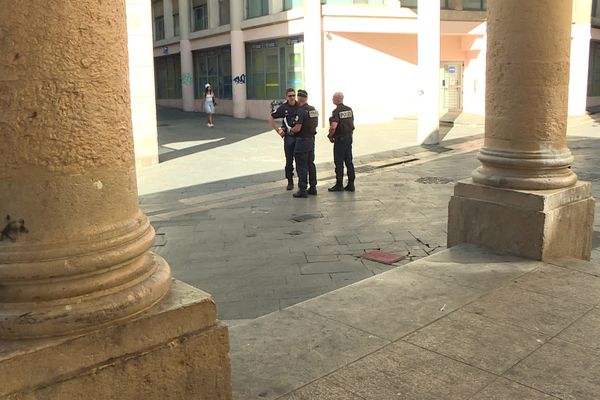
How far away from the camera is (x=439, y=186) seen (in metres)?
10.9

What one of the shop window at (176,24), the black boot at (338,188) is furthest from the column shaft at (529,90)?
the shop window at (176,24)

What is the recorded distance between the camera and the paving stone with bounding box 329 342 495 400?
3.05 metres

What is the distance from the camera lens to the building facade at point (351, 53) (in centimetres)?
2227

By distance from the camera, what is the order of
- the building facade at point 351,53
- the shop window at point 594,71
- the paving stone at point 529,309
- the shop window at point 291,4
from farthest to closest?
the shop window at point 594,71
the shop window at point 291,4
the building facade at point 351,53
the paving stone at point 529,309

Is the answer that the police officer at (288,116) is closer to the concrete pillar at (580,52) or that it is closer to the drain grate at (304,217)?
the drain grate at (304,217)

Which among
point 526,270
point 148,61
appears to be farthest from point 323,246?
point 148,61

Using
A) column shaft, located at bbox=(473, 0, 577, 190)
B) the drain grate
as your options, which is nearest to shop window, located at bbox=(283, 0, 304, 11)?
the drain grate

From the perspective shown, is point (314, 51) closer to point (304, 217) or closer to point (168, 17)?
point (304, 217)

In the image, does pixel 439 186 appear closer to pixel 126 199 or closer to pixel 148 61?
pixel 148 61

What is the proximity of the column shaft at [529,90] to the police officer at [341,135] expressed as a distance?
16.2 feet

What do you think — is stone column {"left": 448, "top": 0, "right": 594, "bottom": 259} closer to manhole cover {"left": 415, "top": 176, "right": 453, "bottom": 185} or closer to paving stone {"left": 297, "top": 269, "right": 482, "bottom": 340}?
paving stone {"left": 297, "top": 269, "right": 482, "bottom": 340}

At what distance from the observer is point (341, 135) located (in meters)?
10.2

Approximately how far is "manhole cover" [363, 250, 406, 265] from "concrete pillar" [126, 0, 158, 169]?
7.44m

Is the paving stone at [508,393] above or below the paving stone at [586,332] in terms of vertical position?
below
